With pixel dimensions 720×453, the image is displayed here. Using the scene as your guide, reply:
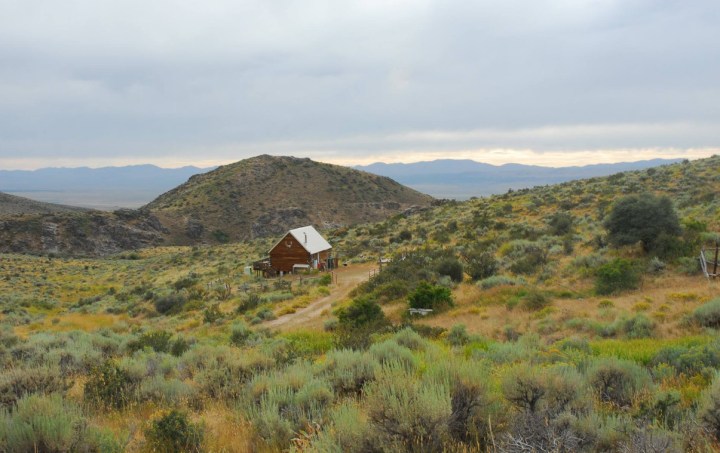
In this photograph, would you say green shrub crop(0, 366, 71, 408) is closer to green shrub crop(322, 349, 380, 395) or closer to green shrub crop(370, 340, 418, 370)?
green shrub crop(322, 349, 380, 395)

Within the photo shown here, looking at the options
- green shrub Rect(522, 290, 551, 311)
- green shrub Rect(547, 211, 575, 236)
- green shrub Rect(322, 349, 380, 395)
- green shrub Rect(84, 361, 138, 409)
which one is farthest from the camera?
green shrub Rect(547, 211, 575, 236)

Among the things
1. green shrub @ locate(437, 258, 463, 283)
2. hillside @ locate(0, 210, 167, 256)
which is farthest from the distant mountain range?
green shrub @ locate(437, 258, 463, 283)

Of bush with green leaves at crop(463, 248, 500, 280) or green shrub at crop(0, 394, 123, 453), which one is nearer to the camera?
green shrub at crop(0, 394, 123, 453)

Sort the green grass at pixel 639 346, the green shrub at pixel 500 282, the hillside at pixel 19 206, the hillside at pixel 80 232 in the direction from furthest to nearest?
the hillside at pixel 19 206 → the hillside at pixel 80 232 → the green shrub at pixel 500 282 → the green grass at pixel 639 346

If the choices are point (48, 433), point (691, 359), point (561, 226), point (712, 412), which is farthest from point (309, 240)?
point (712, 412)

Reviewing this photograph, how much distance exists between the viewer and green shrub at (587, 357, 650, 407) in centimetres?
565

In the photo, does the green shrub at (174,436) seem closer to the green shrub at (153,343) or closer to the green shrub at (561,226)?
the green shrub at (153,343)

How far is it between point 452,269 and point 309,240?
17012 millimetres

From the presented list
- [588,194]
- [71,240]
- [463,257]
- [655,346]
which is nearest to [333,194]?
[71,240]

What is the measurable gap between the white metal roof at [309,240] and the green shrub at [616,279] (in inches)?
881

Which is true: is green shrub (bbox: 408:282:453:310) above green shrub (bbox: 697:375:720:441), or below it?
below

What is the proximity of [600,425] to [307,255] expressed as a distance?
101 ft

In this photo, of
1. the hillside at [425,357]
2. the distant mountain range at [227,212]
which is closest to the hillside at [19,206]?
the distant mountain range at [227,212]

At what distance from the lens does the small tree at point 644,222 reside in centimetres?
1866
